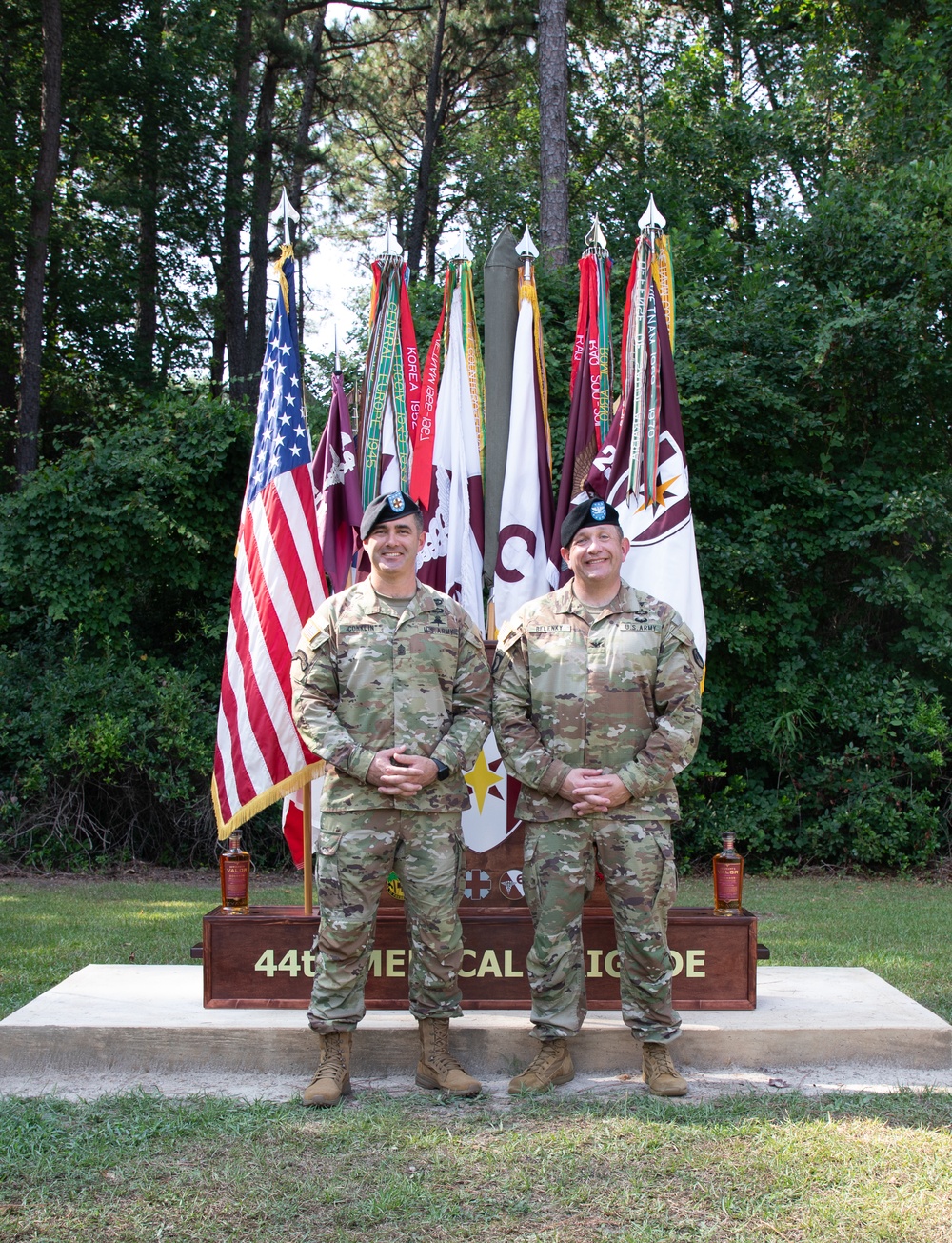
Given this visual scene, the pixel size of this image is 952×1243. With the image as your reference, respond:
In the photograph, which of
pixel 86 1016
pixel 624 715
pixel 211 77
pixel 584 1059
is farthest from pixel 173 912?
pixel 211 77

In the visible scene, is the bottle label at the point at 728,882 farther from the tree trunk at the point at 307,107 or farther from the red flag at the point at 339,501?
the tree trunk at the point at 307,107

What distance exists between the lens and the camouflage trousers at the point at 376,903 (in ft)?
11.5

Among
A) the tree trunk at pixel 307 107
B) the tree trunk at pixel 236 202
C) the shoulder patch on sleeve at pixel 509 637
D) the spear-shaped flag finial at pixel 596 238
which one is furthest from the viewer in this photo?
the tree trunk at pixel 307 107

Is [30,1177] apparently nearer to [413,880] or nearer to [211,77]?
[413,880]

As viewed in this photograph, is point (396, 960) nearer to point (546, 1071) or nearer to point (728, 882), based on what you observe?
point (546, 1071)

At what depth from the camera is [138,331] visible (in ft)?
49.0

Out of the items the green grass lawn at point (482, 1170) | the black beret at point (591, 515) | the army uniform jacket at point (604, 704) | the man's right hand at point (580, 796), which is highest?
the black beret at point (591, 515)

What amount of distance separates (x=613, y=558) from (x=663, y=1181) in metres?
1.85

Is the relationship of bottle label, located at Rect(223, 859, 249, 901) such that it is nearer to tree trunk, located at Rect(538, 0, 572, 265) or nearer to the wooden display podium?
the wooden display podium

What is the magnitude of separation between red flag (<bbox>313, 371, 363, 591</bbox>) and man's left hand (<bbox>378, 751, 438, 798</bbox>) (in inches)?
46.8

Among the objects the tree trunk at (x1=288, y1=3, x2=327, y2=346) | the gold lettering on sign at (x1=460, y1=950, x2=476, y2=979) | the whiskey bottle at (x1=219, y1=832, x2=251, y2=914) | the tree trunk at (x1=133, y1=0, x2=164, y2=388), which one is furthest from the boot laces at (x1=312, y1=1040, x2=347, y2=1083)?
the tree trunk at (x1=288, y1=3, x2=327, y2=346)

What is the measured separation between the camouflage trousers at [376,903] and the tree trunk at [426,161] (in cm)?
1584

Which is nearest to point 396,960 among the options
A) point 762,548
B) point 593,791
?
point 593,791

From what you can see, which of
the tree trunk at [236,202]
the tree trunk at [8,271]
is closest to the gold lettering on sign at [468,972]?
the tree trunk at [8,271]
